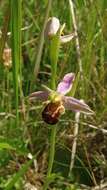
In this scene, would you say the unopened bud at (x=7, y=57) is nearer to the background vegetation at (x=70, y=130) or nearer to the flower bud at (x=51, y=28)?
the background vegetation at (x=70, y=130)

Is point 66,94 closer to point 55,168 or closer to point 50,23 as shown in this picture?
point 50,23

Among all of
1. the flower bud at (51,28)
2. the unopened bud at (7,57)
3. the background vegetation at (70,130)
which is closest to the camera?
the flower bud at (51,28)

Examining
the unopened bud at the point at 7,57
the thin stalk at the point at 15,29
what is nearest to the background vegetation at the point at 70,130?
the unopened bud at the point at 7,57

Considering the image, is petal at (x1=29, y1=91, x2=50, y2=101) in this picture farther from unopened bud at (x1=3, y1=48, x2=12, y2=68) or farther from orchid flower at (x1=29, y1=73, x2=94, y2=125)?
unopened bud at (x1=3, y1=48, x2=12, y2=68)

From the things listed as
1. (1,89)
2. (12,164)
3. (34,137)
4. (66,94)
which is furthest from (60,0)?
(66,94)

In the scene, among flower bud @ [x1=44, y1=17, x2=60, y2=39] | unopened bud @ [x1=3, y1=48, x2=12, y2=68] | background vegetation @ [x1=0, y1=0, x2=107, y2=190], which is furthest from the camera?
unopened bud @ [x1=3, y1=48, x2=12, y2=68]

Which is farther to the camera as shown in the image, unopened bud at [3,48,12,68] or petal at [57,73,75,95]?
unopened bud at [3,48,12,68]

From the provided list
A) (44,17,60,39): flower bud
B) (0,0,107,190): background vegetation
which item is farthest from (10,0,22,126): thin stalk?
(0,0,107,190): background vegetation

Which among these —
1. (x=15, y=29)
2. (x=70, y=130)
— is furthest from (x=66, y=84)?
(x=70, y=130)
